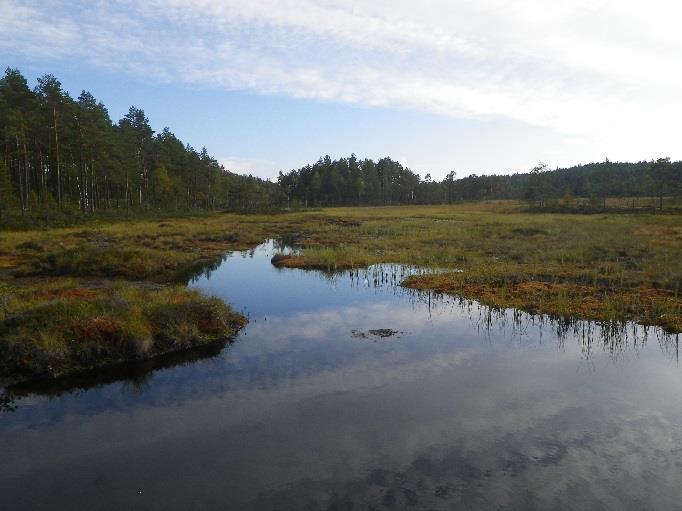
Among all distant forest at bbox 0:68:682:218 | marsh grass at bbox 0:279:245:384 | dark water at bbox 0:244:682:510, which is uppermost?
distant forest at bbox 0:68:682:218

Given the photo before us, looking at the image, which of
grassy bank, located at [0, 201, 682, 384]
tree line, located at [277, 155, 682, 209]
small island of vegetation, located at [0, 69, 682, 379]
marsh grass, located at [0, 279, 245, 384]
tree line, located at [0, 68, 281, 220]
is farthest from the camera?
tree line, located at [277, 155, 682, 209]

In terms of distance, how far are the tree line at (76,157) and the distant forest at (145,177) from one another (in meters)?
0.17

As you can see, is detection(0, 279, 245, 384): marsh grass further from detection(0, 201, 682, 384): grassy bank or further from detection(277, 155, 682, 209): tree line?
detection(277, 155, 682, 209): tree line

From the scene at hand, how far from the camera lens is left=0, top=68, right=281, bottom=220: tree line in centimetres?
Result: 5259

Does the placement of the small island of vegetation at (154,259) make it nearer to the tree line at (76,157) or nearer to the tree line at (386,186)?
the tree line at (76,157)

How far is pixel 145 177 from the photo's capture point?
8581 cm

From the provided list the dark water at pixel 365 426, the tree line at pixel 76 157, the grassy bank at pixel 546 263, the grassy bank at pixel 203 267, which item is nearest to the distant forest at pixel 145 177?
the tree line at pixel 76 157

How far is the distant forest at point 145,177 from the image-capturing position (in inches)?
2141

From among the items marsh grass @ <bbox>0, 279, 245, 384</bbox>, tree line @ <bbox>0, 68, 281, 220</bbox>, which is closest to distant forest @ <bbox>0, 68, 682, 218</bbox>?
tree line @ <bbox>0, 68, 281, 220</bbox>

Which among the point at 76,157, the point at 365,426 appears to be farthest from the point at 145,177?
the point at 365,426

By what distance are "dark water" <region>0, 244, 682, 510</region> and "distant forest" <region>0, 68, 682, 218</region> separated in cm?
4347

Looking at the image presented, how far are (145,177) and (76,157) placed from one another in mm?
25537

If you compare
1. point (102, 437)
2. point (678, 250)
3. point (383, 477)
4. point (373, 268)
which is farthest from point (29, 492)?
point (678, 250)

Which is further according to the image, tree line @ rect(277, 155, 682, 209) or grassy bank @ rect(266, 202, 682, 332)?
tree line @ rect(277, 155, 682, 209)
